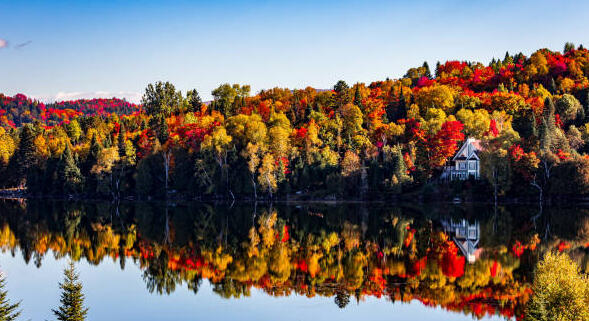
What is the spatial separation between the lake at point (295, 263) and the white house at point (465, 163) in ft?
74.6

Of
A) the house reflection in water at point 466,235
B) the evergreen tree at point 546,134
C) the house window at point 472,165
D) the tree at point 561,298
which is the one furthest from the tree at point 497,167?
the tree at point 561,298

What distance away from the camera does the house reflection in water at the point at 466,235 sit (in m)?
37.6

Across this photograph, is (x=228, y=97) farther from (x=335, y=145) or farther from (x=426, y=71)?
(x=426, y=71)

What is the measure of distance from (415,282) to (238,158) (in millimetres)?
68434

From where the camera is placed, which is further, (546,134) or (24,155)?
(24,155)

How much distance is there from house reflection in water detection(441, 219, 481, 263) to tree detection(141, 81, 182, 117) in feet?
309

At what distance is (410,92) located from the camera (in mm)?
124438

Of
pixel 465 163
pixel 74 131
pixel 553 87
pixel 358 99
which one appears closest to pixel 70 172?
pixel 74 131

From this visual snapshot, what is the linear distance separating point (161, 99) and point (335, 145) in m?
54.9

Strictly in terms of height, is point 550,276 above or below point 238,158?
below

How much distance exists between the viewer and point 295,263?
3569cm

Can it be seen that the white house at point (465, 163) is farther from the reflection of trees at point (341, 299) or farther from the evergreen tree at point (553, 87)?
the reflection of trees at point (341, 299)

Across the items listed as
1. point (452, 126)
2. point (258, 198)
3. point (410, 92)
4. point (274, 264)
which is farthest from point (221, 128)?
point (274, 264)

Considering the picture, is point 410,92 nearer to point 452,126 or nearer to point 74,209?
point 452,126
